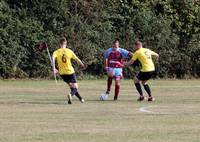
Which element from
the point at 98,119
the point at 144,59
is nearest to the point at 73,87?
the point at 144,59

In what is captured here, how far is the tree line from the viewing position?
1485 inches

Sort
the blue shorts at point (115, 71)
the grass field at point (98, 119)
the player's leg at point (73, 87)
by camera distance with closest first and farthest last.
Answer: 1. the grass field at point (98, 119)
2. the player's leg at point (73, 87)
3. the blue shorts at point (115, 71)

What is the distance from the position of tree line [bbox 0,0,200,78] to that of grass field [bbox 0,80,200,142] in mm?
12892

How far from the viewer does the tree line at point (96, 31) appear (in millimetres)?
37719

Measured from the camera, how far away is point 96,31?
3938 centimetres

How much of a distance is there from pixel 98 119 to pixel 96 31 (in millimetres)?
23255

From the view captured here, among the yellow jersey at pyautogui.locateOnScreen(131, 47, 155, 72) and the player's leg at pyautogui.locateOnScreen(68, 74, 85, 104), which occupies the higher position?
the yellow jersey at pyautogui.locateOnScreen(131, 47, 155, 72)

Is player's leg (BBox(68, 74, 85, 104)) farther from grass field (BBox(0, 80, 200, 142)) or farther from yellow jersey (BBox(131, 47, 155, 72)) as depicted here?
yellow jersey (BBox(131, 47, 155, 72))

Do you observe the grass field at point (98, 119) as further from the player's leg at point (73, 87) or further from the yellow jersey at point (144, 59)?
the yellow jersey at point (144, 59)

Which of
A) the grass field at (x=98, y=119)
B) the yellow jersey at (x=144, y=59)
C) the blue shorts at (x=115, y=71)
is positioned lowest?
the grass field at (x=98, y=119)

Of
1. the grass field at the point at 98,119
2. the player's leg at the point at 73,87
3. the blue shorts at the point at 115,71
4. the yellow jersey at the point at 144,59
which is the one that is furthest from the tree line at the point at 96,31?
the player's leg at the point at 73,87

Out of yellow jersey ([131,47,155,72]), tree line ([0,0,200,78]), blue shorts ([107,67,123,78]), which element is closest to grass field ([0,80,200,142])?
blue shorts ([107,67,123,78])

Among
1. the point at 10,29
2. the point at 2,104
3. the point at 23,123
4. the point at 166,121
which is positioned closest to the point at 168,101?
the point at 2,104

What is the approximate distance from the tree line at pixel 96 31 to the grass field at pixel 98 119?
1289 cm
